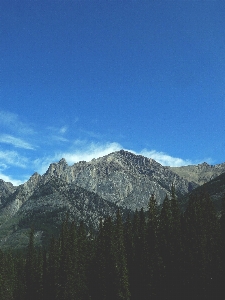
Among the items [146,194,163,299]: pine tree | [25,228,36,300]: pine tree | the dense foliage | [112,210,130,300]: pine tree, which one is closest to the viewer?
the dense foliage

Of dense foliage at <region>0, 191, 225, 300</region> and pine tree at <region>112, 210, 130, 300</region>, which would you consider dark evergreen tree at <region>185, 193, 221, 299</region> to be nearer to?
dense foliage at <region>0, 191, 225, 300</region>

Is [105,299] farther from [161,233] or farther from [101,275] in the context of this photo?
[161,233]

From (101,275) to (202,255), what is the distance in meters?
25.4

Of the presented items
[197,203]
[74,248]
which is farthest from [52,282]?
[197,203]

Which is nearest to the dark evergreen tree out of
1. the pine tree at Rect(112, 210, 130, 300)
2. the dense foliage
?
the dense foliage

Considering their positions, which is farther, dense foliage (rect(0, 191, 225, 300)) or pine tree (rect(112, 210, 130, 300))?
pine tree (rect(112, 210, 130, 300))

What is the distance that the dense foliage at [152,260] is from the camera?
66.2 metres

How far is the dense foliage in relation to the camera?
66188mm

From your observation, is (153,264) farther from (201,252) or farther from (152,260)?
(201,252)

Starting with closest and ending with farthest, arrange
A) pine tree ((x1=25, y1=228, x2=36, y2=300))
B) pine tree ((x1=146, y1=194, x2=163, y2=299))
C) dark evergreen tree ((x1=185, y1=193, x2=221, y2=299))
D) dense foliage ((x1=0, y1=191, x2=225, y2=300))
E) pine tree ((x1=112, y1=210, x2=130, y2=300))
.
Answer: dark evergreen tree ((x1=185, y1=193, x2=221, y2=299)) → dense foliage ((x1=0, y1=191, x2=225, y2=300)) → pine tree ((x1=146, y1=194, x2=163, y2=299)) → pine tree ((x1=112, y1=210, x2=130, y2=300)) → pine tree ((x1=25, y1=228, x2=36, y2=300))

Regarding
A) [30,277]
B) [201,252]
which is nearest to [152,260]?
[201,252]

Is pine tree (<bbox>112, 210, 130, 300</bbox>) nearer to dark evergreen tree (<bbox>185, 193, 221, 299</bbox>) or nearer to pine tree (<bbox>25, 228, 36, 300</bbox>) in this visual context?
dark evergreen tree (<bbox>185, 193, 221, 299</bbox>)

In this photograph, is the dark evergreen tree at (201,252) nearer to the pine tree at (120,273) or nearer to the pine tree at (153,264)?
the pine tree at (153,264)

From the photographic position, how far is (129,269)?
272ft
